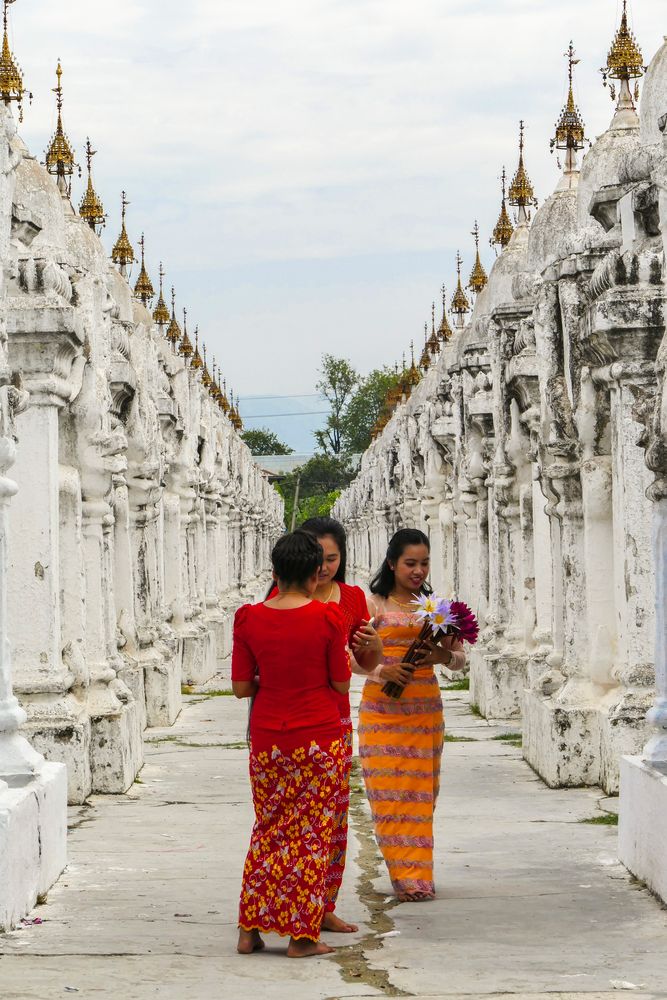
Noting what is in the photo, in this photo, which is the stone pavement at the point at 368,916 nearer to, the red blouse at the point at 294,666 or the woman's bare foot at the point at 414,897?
the woman's bare foot at the point at 414,897

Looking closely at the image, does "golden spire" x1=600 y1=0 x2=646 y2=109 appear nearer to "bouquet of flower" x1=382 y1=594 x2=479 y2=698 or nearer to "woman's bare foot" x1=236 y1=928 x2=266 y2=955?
"bouquet of flower" x1=382 y1=594 x2=479 y2=698

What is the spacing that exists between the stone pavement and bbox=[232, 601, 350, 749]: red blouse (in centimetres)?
84

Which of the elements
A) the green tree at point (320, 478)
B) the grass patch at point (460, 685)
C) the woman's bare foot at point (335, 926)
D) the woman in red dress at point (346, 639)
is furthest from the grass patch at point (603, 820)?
the green tree at point (320, 478)

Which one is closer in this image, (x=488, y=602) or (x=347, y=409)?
(x=488, y=602)

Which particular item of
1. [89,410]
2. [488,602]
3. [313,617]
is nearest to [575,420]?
[89,410]

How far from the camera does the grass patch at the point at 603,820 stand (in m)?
9.63

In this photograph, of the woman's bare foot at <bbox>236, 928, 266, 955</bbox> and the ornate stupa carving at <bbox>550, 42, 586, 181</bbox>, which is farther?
the ornate stupa carving at <bbox>550, 42, 586, 181</bbox>

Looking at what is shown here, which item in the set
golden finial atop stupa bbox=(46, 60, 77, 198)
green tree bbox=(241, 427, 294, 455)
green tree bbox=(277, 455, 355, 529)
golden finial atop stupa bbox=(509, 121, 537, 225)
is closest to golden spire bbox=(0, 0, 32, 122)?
golden finial atop stupa bbox=(46, 60, 77, 198)

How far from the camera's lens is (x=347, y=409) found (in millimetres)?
106688

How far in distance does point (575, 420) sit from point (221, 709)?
27.2 ft

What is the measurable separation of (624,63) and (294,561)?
21.7 feet

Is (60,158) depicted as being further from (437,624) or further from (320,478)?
(320,478)

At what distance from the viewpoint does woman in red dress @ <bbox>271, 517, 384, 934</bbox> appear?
671 cm

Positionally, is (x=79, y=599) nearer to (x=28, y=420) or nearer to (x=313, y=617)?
(x=28, y=420)
